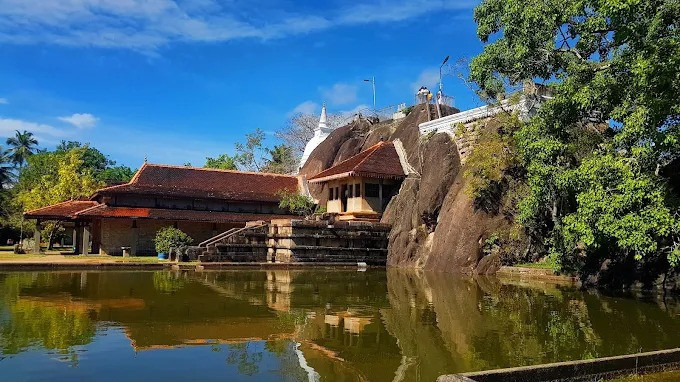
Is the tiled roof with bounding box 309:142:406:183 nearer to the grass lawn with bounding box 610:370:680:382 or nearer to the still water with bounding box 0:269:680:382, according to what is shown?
the still water with bounding box 0:269:680:382

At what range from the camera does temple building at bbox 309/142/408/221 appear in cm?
3238

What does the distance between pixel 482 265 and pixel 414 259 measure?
5.20 metres

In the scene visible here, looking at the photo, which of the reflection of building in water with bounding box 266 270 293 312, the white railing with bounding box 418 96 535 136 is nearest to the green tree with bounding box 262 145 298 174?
the white railing with bounding box 418 96 535 136

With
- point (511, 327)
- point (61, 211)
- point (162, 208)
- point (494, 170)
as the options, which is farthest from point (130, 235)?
point (511, 327)

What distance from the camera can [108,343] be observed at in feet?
27.9

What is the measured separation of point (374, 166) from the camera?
32.6 m

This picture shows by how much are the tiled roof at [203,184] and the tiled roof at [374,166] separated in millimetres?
4578

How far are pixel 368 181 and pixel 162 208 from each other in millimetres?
12659

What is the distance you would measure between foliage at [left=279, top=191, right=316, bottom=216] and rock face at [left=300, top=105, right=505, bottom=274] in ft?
3.15

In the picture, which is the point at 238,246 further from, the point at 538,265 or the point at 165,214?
the point at 538,265

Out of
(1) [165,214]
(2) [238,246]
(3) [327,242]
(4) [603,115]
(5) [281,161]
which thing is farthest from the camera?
(5) [281,161]

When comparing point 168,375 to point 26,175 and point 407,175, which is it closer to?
point 407,175

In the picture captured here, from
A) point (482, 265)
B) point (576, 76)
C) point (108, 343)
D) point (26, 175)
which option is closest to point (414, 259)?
point (482, 265)

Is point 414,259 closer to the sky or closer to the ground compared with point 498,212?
closer to the ground
